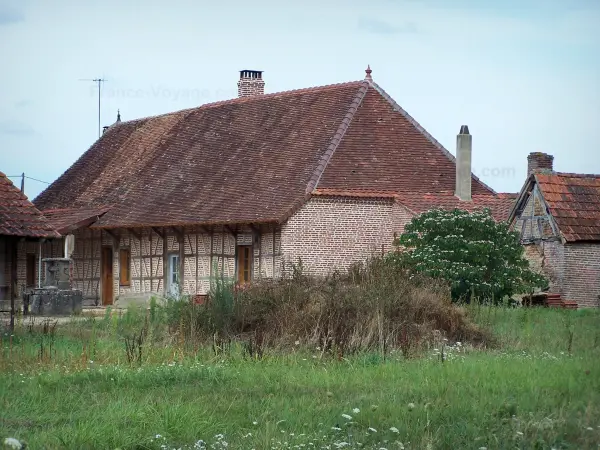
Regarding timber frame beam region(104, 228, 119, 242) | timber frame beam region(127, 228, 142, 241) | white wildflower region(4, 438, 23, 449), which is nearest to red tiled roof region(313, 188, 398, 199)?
timber frame beam region(127, 228, 142, 241)

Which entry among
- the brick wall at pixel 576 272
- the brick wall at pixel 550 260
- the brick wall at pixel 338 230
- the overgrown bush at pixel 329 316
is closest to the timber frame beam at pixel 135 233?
the brick wall at pixel 338 230

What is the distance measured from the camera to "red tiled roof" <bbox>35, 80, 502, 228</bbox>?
33281mm

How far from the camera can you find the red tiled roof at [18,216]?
2206 centimetres

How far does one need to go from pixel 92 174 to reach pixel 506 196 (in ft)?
52.9

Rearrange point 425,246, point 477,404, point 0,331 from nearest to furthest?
point 477,404 < point 0,331 < point 425,246

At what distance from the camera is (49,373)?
13727mm

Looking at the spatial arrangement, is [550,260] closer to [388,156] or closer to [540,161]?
[540,161]

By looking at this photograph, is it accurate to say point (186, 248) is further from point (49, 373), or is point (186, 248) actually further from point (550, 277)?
point (49, 373)

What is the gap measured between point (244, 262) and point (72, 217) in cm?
835

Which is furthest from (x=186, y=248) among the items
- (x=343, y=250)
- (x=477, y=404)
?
(x=477, y=404)

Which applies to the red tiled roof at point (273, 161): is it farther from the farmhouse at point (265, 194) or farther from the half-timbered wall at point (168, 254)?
the half-timbered wall at point (168, 254)

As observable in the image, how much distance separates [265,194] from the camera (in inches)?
1312

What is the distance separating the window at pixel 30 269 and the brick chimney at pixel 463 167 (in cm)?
1621

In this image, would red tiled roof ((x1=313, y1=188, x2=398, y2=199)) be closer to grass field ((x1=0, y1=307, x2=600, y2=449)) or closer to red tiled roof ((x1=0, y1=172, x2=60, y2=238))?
red tiled roof ((x1=0, y1=172, x2=60, y2=238))
